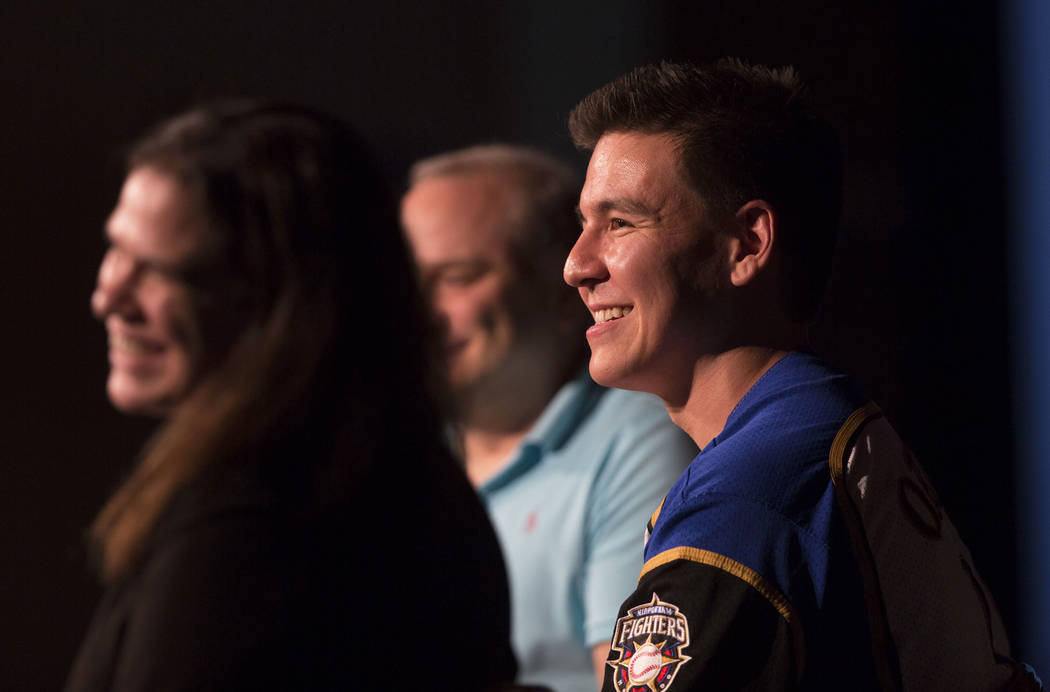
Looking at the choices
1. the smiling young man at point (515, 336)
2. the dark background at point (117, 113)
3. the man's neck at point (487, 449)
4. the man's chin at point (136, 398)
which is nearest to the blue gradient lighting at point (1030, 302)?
the dark background at point (117, 113)

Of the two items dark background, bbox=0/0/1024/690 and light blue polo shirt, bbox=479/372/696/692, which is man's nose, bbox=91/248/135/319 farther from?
dark background, bbox=0/0/1024/690

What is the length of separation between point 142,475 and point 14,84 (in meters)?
2.57

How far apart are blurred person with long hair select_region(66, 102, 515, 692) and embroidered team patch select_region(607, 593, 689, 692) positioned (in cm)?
44

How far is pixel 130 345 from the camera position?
4.60 feet

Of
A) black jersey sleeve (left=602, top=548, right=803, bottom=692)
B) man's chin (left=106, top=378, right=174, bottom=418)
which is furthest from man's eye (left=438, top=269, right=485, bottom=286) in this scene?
black jersey sleeve (left=602, top=548, right=803, bottom=692)

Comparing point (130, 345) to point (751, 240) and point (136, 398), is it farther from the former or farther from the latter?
point (751, 240)

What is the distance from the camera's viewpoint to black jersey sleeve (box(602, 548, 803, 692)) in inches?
34.4

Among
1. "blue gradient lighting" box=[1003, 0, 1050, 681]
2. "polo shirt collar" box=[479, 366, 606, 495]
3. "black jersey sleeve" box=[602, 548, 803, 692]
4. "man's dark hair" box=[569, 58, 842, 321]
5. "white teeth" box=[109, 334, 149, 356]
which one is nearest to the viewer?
"black jersey sleeve" box=[602, 548, 803, 692]

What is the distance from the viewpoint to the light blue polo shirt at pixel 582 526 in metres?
1.86

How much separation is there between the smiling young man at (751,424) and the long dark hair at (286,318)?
43 centimetres

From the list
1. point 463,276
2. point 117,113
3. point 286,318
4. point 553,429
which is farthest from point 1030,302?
point 117,113

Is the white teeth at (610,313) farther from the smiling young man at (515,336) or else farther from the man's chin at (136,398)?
the smiling young man at (515,336)

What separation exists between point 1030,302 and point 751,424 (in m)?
1.79

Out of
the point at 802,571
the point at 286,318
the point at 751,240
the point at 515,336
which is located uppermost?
the point at 751,240
